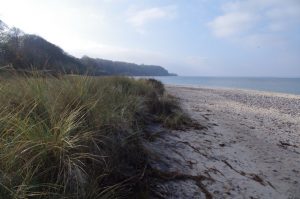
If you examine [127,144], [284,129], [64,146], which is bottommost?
[284,129]

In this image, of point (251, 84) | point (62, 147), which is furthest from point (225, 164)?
point (251, 84)

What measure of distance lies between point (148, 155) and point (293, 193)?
1.78m

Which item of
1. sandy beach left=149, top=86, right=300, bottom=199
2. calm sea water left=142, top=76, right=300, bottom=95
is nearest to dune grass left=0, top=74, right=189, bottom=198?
sandy beach left=149, top=86, right=300, bottom=199

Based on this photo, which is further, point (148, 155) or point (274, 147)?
point (274, 147)

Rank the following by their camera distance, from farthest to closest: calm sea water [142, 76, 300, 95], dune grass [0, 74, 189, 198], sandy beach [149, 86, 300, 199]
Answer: calm sea water [142, 76, 300, 95], sandy beach [149, 86, 300, 199], dune grass [0, 74, 189, 198]

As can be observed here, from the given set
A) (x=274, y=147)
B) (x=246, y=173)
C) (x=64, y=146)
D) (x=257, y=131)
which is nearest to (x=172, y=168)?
(x=246, y=173)

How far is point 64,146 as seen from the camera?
249cm

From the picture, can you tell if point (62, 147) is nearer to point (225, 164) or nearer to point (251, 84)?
point (225, 164)

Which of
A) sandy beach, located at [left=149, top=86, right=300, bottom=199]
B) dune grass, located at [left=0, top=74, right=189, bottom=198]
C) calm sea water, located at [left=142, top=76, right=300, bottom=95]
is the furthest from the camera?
calm sea water, located at [left=142, top=76, right=300, bottom=95]

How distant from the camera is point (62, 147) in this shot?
97.7 inches

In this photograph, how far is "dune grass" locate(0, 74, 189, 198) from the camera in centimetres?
225

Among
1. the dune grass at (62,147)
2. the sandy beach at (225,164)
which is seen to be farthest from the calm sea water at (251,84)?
the dune grass at (62,147)

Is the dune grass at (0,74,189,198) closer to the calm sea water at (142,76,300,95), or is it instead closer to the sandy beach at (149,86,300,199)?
the sandy beach at (149,86,300,199)

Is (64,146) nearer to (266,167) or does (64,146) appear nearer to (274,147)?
Result: (266,167)
